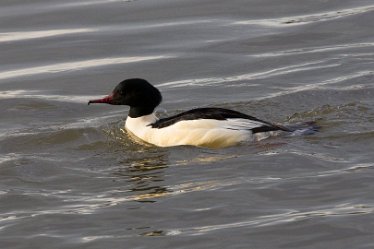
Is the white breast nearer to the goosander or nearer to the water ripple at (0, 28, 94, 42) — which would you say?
the goosander

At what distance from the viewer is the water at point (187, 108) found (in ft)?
32.7

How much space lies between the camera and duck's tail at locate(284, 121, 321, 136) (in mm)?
13156

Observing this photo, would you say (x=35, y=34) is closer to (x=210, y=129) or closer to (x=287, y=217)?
(x=210, y=129)

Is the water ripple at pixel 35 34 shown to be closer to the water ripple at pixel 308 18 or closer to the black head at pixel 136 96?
the water ripple at pixel 308 18

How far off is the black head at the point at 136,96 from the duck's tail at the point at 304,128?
164 centimetres

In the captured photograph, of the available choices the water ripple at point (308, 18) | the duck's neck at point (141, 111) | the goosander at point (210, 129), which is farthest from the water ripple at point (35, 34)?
the goosander at point (210, 129)

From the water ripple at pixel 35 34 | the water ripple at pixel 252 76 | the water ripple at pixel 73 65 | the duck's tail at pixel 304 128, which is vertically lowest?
the duck's tail at pixel 304 128

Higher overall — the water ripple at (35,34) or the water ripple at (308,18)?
the water ripple at (35,34)

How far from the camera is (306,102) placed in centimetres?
1457

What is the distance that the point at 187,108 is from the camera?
14875mm

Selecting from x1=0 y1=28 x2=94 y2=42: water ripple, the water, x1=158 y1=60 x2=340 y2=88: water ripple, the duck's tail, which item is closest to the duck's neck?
the water

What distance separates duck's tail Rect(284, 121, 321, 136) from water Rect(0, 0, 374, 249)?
0.41 ft

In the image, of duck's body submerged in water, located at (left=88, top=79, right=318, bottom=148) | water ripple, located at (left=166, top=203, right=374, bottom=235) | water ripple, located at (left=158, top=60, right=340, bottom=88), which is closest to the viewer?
water ripple, located at (left=166, top=203, right=374, bottom=235)

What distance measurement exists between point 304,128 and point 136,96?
2.06m
